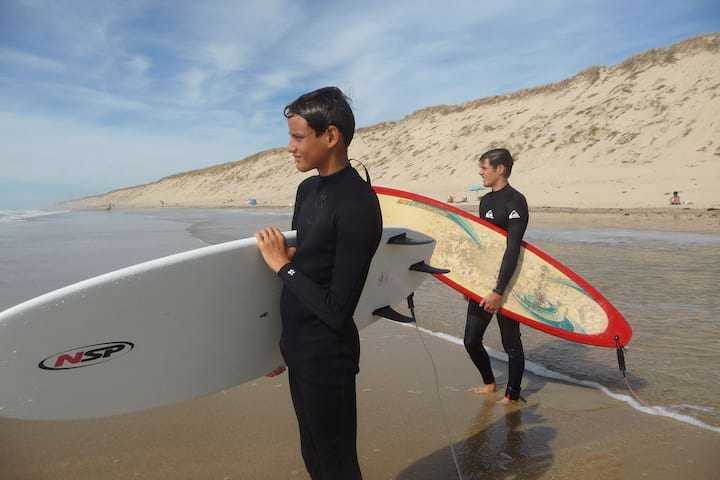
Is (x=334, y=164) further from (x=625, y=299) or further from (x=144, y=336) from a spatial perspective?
(x=625, y=299)

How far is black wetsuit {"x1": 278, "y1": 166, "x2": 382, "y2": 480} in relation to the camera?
4.82 feet

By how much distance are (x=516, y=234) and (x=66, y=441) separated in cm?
278

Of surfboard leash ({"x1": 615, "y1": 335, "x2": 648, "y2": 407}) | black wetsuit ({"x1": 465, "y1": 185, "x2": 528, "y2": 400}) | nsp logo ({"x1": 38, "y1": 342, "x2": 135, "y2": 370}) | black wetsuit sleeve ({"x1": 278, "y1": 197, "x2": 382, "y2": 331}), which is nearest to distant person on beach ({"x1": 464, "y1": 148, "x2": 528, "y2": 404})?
black wetsuit ({"x1": 465, "y1": 185, "x2": 528, "y2": 400})

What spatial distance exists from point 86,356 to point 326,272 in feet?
2.40

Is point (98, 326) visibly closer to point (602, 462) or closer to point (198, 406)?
point (198, 406)

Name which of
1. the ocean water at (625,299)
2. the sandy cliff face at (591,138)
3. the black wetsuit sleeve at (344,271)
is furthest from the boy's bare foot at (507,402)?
the sandy cliff face at (591,138)

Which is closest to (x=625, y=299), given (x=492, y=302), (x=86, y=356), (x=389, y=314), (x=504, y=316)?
(x=504, y=316)

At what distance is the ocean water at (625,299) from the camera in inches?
140

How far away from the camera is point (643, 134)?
24781 mm

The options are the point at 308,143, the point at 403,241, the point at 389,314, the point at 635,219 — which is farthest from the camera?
the point at 635,219

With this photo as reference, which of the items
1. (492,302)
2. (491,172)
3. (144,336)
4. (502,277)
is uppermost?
(491,172)

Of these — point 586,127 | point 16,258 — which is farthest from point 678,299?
point 586,127

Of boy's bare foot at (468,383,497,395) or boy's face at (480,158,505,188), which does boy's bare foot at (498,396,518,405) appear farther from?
boy's face at (480,158,505,188)

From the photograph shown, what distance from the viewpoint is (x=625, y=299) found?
19.0 ft
